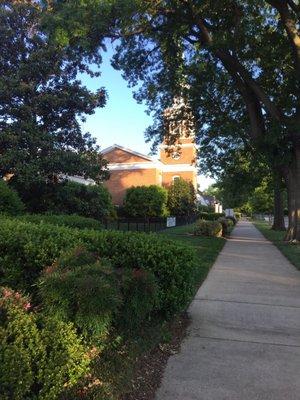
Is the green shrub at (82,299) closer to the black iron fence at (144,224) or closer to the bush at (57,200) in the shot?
the bush at (57,200)

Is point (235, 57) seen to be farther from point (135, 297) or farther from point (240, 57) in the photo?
point (135, 297)

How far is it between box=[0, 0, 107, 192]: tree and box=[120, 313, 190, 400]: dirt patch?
419 inches

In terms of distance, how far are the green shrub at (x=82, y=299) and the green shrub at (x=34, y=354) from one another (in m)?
0.22

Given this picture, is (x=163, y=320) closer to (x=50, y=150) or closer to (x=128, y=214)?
(x=50, y=150)

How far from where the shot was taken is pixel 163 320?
6039mm

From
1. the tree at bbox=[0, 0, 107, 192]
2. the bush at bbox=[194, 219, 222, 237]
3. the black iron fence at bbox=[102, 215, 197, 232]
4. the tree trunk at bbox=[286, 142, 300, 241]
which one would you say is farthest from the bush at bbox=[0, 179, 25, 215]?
the black iron fence at bbox=[102, 215, 197, 232]

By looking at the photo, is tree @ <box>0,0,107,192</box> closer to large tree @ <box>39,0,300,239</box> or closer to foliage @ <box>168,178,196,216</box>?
large tree @ <box>39,0,300,239</box>

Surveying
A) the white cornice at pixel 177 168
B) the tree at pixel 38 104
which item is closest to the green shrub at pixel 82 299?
the tree at pixel 38 104

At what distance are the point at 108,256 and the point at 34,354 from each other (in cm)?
266

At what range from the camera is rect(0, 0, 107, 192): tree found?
622 inches

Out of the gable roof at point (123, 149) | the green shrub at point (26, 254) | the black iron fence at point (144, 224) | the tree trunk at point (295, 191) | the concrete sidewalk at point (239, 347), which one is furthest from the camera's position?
the gable roof at point (123, 149)

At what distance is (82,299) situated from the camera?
3.91 meters

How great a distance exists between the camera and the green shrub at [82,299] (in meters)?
3.87

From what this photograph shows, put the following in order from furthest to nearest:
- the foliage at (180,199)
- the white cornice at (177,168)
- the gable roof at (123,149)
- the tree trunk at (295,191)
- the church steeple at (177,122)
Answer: the white cornice at (177,168)
the gable roof at (123,149)
the foliage at (180,199)
the church steeple at (177,122)
the tree trunk at (295,191)
